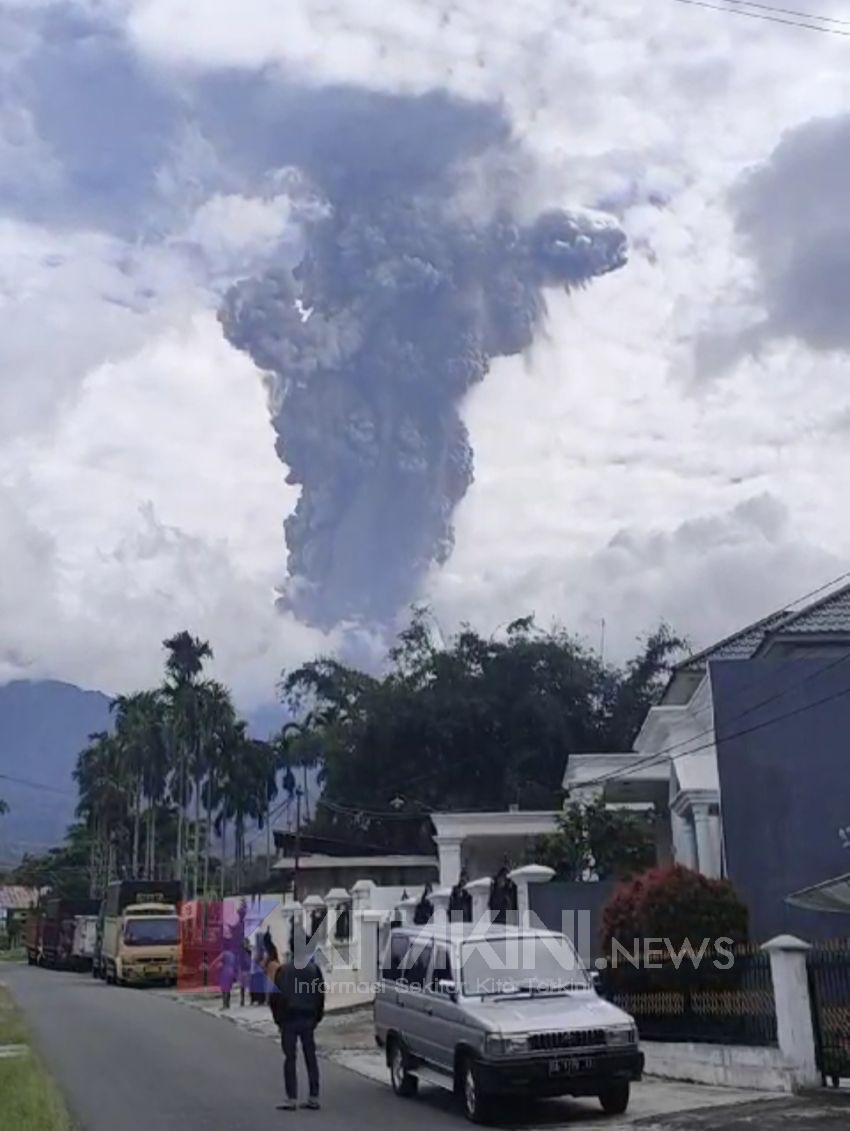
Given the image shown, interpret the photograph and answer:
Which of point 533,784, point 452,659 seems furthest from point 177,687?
point 533,784

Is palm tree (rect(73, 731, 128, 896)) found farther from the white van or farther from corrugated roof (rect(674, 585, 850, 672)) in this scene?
the white van

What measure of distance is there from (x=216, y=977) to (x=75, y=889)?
230ft

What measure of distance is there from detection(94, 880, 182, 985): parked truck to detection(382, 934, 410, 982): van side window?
Answer: 28.2m

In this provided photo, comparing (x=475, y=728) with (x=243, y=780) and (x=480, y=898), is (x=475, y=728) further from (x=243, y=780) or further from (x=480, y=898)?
(x=480, y=898)

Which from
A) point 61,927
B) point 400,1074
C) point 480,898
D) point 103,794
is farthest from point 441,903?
point 103,794

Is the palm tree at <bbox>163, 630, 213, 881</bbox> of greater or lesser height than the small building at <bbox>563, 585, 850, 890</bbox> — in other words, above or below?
above

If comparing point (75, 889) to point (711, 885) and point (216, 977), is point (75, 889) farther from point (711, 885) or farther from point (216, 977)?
point (711, 885)

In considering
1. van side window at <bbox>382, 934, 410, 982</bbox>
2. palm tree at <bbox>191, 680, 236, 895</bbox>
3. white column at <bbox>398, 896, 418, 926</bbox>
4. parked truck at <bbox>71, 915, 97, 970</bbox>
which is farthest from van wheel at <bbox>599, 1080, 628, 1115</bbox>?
palm tree at <bbox>191, 680, 236, 895</bbox>

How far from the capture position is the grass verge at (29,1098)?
39.4 feet

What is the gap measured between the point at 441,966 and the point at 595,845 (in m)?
13.6

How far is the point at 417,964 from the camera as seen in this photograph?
1491cm

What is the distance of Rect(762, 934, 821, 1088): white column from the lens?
13469 millimetres

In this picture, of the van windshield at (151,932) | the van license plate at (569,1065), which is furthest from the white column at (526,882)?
the van windshield at (151,932)

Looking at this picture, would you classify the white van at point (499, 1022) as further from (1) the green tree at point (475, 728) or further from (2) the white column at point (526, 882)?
(1) the green tree at point (475, 728)
